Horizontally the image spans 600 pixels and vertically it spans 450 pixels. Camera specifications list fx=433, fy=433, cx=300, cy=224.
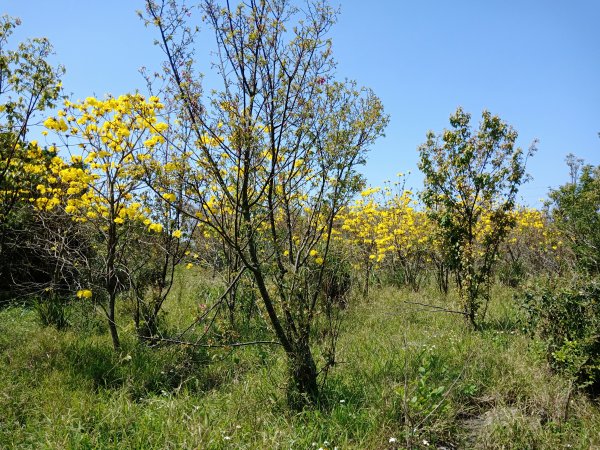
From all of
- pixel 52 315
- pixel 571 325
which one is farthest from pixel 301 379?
pixel 52 315

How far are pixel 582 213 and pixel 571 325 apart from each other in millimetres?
3872

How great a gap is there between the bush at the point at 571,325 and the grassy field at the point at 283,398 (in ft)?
0.58

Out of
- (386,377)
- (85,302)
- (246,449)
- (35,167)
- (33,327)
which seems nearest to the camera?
(246,449)

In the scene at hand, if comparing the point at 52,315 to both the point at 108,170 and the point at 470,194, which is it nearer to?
the point at 108,170

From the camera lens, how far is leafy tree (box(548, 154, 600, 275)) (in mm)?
4408

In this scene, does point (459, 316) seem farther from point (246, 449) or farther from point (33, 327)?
point (33, 327)

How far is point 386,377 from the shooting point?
155 inches

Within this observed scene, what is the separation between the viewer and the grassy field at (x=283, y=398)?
310 centimetres

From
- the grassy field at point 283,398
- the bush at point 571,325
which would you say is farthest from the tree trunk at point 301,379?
the bush at point 571,325

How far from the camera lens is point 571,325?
3.80 m

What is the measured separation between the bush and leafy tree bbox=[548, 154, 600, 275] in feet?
1.54

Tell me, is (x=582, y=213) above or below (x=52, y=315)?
above

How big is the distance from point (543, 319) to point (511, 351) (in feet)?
1.60

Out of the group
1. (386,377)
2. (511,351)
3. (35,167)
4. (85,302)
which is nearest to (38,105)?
(35,167)
